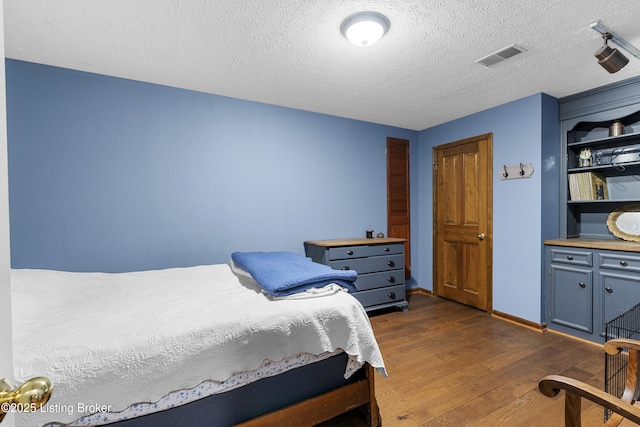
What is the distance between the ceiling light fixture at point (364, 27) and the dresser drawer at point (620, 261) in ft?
8.90

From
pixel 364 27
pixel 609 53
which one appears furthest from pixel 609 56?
pixel 364 27

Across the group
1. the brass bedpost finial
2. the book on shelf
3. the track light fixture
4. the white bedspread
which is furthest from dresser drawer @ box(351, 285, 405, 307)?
the brass bedpost finial

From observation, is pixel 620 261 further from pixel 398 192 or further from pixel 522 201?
pixel 398 192

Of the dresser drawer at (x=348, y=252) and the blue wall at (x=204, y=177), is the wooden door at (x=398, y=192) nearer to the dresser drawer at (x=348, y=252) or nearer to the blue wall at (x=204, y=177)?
the blue wall at (x=204, y=177)

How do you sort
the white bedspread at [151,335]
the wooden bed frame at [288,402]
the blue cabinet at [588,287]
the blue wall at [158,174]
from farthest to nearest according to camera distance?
the blue cabinet at [588,287], the blue wall at [158,174], the wooden bed frame at [288,402], the white bedspread at [151,335]

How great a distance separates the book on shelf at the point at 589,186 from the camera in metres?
3.01

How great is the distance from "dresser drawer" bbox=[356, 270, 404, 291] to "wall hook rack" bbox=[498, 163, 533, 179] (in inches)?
63.1

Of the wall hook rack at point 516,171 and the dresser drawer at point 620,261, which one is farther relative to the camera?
the wall hook rack at point 516,171

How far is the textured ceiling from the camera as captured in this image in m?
1.74

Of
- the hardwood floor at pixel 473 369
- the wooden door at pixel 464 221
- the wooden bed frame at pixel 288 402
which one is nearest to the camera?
the wooden bed frame at pixel 288 402

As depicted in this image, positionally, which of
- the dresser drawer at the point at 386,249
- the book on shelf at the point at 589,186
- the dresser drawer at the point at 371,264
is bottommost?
the dresser drawer at the point at 371,264

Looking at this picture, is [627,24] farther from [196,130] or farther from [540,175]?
[196,130]

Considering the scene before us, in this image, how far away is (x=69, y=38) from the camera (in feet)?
6.64

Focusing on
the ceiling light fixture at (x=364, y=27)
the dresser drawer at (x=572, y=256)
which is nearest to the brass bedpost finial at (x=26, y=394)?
the ceiling light fixture at (x=364, y=27)
